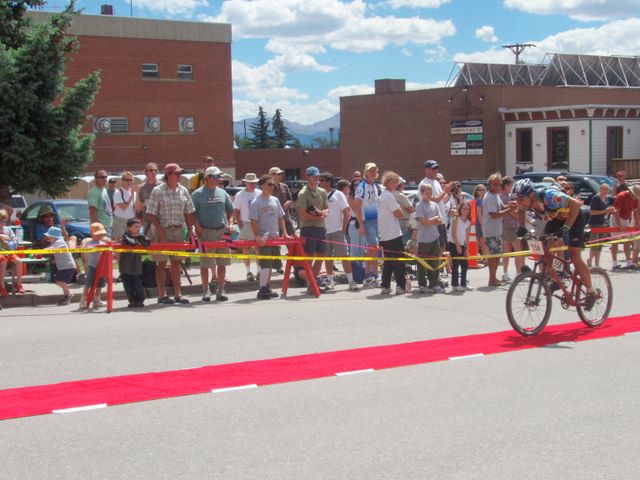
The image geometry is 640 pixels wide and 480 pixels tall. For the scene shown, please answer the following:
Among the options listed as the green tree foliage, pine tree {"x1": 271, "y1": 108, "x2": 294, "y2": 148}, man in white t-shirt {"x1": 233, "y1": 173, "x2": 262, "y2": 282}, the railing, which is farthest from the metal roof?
pine tree {"x1": 271, "y1": 108, "x2": 294, "y2": 148}

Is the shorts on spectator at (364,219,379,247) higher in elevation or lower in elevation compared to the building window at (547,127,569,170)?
lower

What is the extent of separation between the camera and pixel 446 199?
49.0ft

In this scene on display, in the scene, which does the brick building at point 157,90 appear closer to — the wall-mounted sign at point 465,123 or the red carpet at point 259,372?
the wall-mounted sign at point 465,123

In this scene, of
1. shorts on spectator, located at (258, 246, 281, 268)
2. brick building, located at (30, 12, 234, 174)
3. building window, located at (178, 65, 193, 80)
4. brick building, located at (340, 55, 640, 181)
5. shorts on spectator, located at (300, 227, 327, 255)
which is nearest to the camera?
shorts on spectator, located at (258, 246, 281, 268)

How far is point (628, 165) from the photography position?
42312mm

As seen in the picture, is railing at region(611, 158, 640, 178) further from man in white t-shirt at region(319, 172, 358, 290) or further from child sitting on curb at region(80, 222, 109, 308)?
child sitting on curb at region(80, 222, 109, 308)

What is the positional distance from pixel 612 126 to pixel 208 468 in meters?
42.4

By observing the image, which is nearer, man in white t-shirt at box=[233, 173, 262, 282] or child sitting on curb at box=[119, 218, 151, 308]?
child sitting on curb at box=[119, 218, 151, 308]

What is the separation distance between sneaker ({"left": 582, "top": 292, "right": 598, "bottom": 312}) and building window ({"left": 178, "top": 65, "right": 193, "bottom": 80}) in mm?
41010

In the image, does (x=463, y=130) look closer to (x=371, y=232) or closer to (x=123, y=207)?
(x=371, y=232)

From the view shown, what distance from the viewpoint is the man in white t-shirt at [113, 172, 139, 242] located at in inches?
574

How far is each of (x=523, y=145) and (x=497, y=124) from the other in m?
1.93

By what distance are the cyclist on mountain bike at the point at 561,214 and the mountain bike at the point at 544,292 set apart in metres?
0.10

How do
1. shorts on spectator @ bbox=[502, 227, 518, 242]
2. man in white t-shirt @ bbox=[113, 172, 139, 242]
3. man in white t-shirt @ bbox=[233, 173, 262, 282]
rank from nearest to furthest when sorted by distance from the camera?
man in white t-shirt @ bbox=[233, 173, 262, 282] → man in white t-shirt @ bbox=[113, 172, 139, 242] → shorts on spectator @ bbox=[502, 227, 518, 242]
